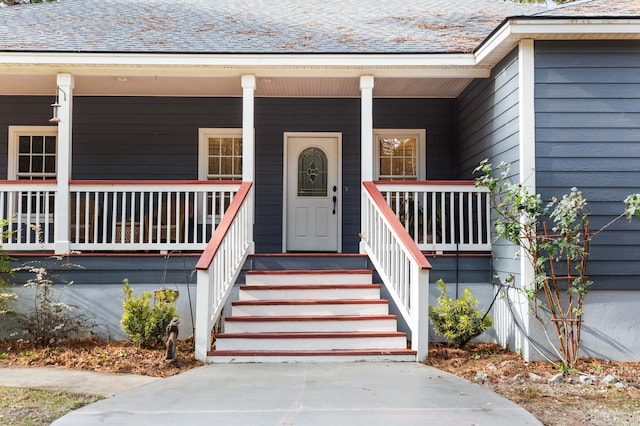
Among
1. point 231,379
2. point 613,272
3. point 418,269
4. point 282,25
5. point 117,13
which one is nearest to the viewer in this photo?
point 231,379

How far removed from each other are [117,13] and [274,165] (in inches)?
136

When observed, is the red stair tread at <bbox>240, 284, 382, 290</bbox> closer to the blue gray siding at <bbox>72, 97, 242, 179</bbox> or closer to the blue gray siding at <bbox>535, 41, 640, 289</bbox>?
the blue gray siding at <bbox>535, 41, 640, 289</bbox>

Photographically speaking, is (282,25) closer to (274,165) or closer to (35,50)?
(274,165)

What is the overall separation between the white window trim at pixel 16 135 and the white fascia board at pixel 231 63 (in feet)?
5.95

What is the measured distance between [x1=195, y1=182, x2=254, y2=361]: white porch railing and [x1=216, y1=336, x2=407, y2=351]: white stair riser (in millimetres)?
296

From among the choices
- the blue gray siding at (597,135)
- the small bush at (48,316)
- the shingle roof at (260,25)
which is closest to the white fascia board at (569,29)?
the blue gray siding at (597,135)

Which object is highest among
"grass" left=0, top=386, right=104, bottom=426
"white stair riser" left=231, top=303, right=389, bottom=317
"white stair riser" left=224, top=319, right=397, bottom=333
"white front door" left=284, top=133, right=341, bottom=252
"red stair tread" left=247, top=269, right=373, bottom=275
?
"white front door" left=284, top=133, right=341, bottom=252

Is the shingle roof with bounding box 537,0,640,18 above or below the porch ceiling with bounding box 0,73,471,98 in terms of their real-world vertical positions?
above

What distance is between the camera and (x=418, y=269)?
5660mm

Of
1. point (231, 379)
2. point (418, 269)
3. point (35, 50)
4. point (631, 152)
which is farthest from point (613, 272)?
point (35, 50)

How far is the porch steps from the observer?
5.74 metres

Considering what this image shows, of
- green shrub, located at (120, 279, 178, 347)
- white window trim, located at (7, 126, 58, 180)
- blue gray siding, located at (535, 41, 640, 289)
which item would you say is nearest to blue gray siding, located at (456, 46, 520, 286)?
blue gray siding, located at (535, 41, 640, 289)

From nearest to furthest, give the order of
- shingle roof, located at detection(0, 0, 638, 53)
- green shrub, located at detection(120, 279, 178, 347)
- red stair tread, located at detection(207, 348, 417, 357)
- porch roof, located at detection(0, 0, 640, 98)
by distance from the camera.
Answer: red stair tread, located at detection(207, 348, 417, 357) → green shrub, located at detection(120, 279, 178, 347) → porch roof, located at detection(0, 0, 640, 98) → shingle roof, located at detection(0, 0, 638, 53)

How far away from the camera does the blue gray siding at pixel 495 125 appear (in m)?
6.40
